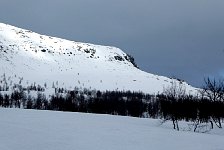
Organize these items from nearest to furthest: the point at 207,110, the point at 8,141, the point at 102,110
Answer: the point at 8,141, the point at 207,110, the point at 102,110

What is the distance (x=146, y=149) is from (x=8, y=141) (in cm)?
631

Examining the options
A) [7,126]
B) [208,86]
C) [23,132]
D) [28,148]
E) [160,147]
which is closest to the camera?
[28,148]

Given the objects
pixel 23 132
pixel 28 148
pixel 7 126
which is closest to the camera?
pixel 28 148

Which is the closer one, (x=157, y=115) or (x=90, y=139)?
(x=90, y=139)

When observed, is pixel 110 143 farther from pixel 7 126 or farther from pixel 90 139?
pixel 7 126

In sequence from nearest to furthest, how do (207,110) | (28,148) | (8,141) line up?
(28,148)
(8,141)
(207,110)

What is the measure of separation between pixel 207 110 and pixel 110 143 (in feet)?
110

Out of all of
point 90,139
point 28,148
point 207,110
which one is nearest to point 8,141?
point 28,148

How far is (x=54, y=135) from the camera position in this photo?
1958cm

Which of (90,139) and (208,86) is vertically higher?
(208,86)

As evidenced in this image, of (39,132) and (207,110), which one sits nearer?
(39,132)

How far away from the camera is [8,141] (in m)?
16.4

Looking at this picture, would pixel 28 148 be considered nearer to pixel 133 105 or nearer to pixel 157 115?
pixel 157 115

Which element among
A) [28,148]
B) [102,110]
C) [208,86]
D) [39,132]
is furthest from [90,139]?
[102,110]
